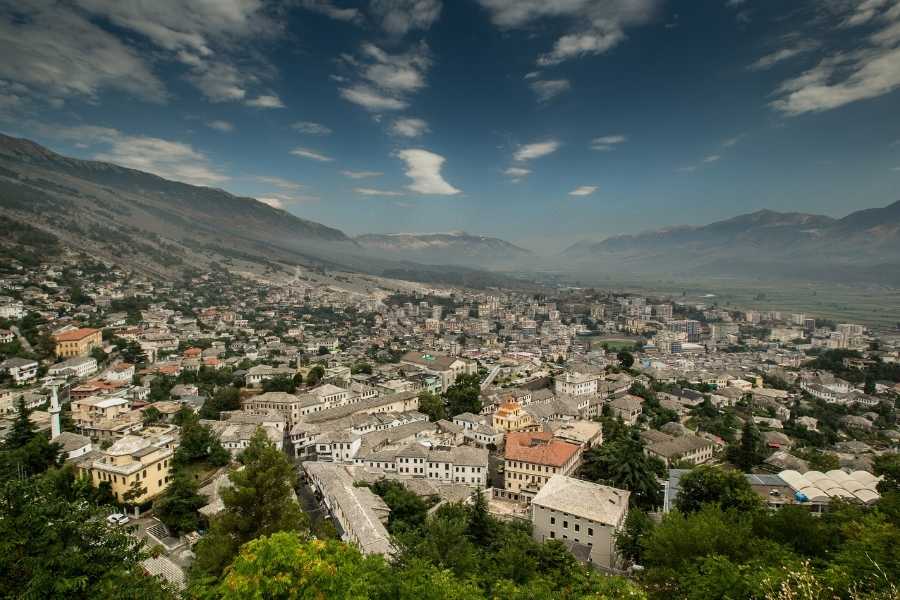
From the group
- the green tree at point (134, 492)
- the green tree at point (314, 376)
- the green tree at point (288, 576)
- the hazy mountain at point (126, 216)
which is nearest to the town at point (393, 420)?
the green tree at point (134, 492)

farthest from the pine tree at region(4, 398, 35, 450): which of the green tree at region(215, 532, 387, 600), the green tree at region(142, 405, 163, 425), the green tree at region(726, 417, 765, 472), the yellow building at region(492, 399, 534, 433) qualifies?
the green tree at region(726, 417, 765, 472)

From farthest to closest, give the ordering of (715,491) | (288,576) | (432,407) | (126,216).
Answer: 1. (126,216)
2. (432,407)
3. (715,491)
4. (288,576)

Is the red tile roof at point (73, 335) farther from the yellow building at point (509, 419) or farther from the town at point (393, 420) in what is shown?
the yellow building at point (509, 419)

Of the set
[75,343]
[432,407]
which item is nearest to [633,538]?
[432,407]

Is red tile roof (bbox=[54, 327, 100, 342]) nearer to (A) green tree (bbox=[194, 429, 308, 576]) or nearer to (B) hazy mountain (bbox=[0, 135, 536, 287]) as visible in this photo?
(A) green tree (bbox=[194, 429, 308, 576])

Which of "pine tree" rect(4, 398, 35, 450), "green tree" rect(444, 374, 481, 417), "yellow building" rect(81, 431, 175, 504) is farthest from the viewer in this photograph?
"green tree" rect(444, 374, 481, 417)

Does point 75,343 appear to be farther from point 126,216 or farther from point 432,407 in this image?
point 126,216

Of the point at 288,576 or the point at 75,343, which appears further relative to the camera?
the point at 75,343
